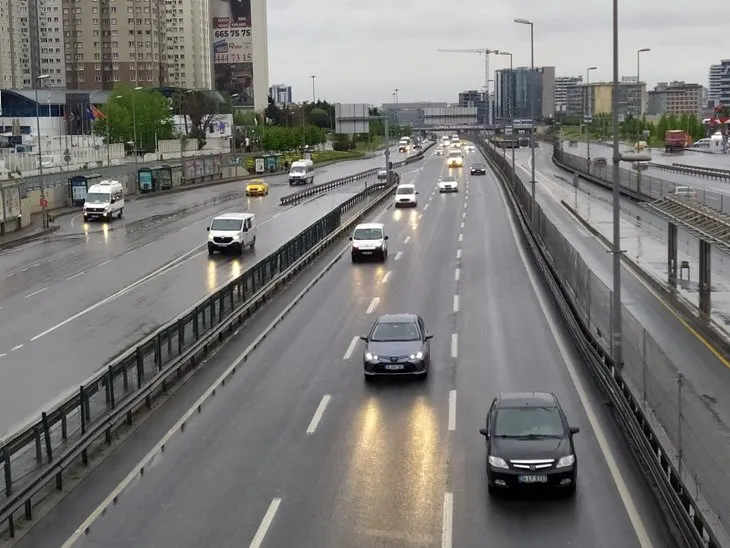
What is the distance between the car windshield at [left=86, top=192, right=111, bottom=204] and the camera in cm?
6606

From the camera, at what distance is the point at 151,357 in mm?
22922

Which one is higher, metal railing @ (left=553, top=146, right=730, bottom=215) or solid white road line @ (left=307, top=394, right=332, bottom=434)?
metal railing @ (left=553, top=146, right=730, bottom=215)

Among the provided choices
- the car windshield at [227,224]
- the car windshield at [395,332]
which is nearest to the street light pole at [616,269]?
the car windshield at [395,332]

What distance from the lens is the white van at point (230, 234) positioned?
4884 cm

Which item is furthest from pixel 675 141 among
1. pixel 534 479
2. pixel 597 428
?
pixel 534 479

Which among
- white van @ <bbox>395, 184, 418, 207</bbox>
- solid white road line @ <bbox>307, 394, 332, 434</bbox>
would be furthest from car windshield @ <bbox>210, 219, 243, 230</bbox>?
solid white road line @ <bbox>307, 394, 332, 434</bbox>

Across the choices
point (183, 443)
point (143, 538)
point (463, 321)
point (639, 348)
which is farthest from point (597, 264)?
point (143, 538)

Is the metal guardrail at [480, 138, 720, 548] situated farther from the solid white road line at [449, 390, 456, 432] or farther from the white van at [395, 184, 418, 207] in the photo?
the white van at [395, 184, 418, 207]

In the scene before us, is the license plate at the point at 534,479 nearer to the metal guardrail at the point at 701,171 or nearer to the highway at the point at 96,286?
the highway at the point at 96,286

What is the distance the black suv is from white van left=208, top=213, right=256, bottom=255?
32.7 metres

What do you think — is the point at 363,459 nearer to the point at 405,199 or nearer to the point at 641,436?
the point at 641,436

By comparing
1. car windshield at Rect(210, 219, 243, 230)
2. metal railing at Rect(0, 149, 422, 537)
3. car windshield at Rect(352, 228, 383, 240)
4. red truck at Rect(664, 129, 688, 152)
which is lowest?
metal railing at Rect(0, 149, 422, 537)

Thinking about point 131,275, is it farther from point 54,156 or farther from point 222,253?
point 54,156

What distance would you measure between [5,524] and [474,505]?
22.5 ft
